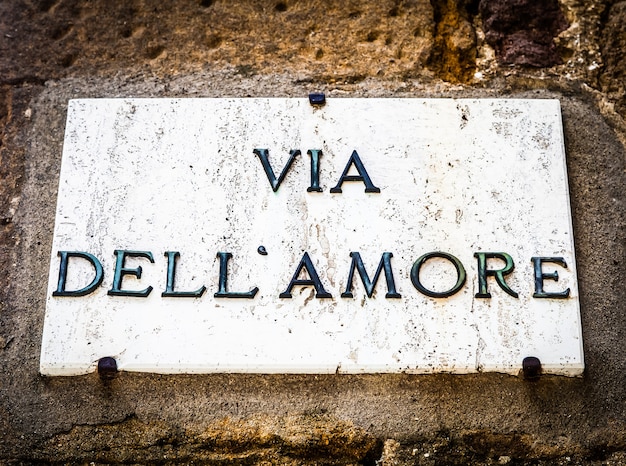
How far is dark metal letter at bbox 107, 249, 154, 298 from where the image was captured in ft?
4.95

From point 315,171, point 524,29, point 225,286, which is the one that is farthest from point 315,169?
point 524,29

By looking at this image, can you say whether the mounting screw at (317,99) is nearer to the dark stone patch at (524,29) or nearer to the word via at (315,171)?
the word via at (315,171)

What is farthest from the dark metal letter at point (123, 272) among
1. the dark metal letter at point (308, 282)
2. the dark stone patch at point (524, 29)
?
the dark stone patch at point (524, 29)

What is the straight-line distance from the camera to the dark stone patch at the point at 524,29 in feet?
5.71

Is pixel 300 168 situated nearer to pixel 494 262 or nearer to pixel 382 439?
pixel 494 262

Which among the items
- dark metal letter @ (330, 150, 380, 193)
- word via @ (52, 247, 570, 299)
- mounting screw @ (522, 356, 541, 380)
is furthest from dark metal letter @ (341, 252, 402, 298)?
mounting screw @ (522, 356, 541, 380)

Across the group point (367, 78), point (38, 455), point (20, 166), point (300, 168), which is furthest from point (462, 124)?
point (38, 455)

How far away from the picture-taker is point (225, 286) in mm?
1512

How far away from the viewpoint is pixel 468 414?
1.47 m

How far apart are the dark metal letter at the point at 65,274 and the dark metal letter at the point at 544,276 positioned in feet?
3.15

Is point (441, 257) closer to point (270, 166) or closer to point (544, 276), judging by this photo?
point (544, 276)

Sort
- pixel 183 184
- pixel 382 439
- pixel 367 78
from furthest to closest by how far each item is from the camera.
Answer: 1. pixel 367 78
2. pixel 183 184
3. pixel 382 439

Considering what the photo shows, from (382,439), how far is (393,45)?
38.0 inches

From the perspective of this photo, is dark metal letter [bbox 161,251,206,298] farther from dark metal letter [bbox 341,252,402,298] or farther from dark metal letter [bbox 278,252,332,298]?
dark metal letter [bbox 341,252,402,298]
